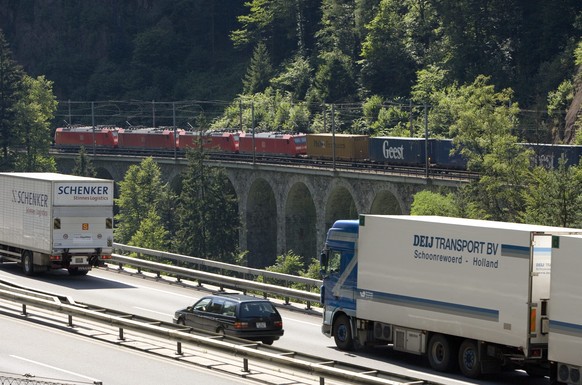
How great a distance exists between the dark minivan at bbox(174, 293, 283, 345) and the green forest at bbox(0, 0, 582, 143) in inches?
1945

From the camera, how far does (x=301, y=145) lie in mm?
104750

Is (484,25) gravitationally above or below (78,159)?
above

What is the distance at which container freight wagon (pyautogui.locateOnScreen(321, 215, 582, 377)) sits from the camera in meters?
27.9

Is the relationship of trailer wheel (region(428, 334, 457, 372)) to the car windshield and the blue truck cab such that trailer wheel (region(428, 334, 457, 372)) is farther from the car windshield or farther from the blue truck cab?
the car windshield

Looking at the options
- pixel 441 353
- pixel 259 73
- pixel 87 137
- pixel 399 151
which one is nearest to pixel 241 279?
pixel 441 353

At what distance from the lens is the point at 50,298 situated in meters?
36.5

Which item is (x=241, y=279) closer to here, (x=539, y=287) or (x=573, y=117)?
(x=539, y=287)

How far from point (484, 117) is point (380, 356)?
4504 centimetres

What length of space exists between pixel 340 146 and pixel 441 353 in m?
67.7

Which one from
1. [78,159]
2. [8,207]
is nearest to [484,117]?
[8,207]

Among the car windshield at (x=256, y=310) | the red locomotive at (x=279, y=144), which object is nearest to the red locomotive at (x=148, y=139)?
the red locomotive at (x=279, y=144)

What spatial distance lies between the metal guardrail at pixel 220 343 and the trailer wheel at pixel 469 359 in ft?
13.0

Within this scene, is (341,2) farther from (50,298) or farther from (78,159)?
(50,298)

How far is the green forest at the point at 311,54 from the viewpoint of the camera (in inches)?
4476
